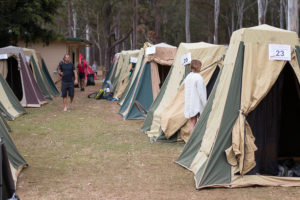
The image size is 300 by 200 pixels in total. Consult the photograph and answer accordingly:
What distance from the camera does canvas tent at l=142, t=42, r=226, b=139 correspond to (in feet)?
26.4

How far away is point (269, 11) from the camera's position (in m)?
45.8

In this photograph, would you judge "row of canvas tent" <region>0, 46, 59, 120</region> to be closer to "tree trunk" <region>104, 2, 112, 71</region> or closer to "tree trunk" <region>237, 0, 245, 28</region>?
"tree trunk" <region>104, 2, 112, 71</region>

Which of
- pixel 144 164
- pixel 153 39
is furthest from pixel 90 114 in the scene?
pixel 153 39

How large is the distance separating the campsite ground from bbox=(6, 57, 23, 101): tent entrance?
479 cm

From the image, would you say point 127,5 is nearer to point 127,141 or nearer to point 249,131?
point 127,141

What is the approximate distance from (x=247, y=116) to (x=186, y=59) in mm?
3151

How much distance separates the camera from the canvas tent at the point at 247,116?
5.28 metres

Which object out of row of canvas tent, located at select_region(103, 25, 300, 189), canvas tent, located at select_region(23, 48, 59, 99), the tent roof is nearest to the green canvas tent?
canvas tent, located at select_region(23, 48, 59, 99)

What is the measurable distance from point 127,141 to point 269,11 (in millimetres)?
41518

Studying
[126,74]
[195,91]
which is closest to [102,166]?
[195,91]

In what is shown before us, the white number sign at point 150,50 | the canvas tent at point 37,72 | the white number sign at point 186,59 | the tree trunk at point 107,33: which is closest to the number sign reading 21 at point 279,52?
the white number sign at point 186,59

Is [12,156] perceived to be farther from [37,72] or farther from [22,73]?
[37,72]

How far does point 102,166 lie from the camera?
21.0 feet

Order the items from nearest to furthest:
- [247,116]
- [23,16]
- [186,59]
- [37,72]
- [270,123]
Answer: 1. [247,116]
2. [270,123]
3. [186,59]
4. [37,72]
5. [23,16]
